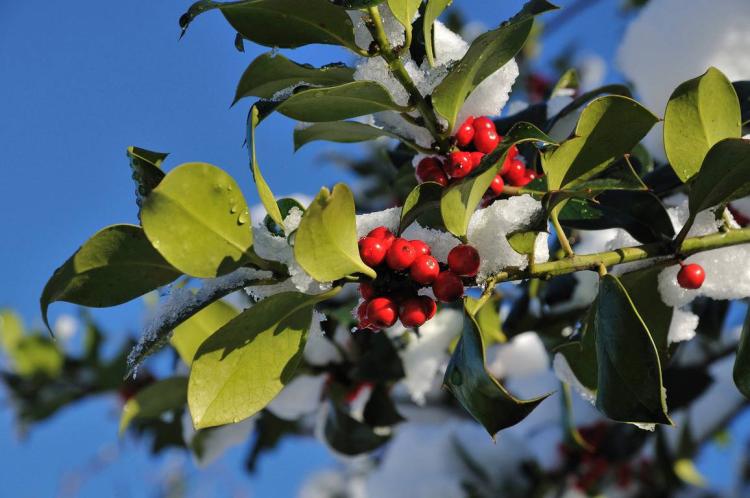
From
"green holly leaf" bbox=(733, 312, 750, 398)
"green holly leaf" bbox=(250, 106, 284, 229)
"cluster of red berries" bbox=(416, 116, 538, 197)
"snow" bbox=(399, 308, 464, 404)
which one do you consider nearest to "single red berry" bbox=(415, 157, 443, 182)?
"cluster of red berries" bbox=(416, 116, 538, 197)

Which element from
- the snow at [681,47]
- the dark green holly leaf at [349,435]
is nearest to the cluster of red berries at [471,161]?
the snow at [681,47]

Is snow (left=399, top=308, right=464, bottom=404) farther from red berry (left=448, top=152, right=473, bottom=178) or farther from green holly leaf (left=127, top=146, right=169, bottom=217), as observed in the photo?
green holly leaf (left=127, top=146, right=169, bottom=217)

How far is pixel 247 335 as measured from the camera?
2.29 ft

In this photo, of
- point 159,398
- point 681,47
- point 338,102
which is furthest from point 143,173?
point 681,47

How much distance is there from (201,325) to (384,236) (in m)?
0.47

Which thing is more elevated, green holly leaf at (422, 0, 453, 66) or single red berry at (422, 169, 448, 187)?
green holly leaf at (422, 0, 453, 66)

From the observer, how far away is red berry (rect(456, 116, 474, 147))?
86 cm

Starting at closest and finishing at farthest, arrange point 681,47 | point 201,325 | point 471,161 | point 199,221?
point 199,221 < point 471,161 < point 201,325 < point 681,47

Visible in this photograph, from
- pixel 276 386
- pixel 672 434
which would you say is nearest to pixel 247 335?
pixel 276 386

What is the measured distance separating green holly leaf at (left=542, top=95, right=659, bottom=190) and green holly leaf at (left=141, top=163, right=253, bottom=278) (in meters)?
0.29

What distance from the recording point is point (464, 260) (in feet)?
2.36

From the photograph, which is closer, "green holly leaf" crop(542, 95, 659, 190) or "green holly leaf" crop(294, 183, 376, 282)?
"green holly leaf" crop(294, 183, 376, 282)

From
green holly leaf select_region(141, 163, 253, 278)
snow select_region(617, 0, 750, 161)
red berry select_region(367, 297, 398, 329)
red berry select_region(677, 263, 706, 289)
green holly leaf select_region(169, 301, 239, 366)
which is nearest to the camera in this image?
green holly leaf select_region(141, 163, 253, 278)

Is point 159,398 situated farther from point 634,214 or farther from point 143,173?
point 634,214
